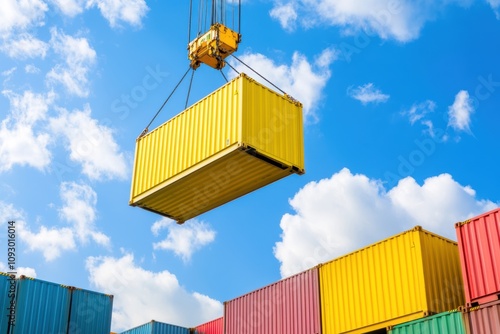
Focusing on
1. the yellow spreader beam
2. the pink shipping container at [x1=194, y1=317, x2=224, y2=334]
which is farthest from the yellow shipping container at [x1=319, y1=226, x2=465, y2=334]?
the pink shipping container at [x1=194, y1=317, x2=224, y2=334]

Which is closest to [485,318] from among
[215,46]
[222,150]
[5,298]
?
[222,150]

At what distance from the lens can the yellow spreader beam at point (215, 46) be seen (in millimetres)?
25594

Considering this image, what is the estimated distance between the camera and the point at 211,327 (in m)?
33.5

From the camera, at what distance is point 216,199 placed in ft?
75.9

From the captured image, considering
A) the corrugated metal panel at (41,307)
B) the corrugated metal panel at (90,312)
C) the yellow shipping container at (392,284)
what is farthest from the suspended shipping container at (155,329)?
the yellow shipping container at (392,284)

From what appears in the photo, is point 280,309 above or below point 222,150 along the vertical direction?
below

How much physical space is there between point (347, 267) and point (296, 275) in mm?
2326

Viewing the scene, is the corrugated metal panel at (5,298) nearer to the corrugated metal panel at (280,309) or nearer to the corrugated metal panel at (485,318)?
the corrugated metal panel at (280,309)

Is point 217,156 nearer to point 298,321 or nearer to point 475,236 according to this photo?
point 298,321

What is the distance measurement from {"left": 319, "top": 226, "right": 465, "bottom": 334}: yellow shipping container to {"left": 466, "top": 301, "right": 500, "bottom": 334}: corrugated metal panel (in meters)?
1.77

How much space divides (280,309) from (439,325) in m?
7.01

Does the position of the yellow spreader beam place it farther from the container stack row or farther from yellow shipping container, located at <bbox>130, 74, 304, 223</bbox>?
the container stack row

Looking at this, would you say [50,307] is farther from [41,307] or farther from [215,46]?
[215,46]

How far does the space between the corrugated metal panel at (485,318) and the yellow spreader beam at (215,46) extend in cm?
1344
